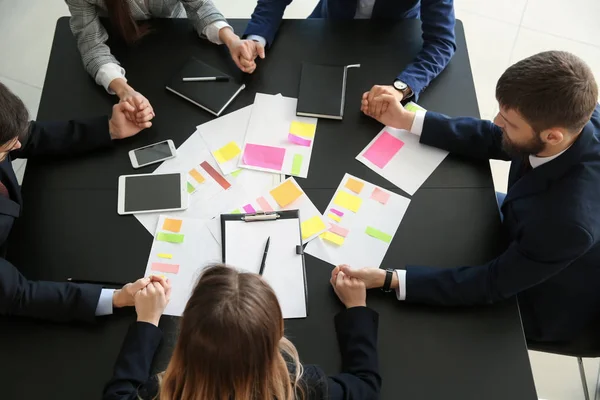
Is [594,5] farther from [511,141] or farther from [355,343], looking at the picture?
[355,343]

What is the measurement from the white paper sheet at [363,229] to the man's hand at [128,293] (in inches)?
16.6

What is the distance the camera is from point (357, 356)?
48.8 inches

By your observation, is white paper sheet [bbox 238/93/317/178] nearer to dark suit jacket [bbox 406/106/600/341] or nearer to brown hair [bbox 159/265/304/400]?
dark suit jacket [bbox 406/106/600/341]

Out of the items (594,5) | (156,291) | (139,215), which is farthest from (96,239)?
(594,5)

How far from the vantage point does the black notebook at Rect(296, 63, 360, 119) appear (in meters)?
1.65

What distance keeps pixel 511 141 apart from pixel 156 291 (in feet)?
3.17

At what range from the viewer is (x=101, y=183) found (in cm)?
154

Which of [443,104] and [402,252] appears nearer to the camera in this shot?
[402,252]

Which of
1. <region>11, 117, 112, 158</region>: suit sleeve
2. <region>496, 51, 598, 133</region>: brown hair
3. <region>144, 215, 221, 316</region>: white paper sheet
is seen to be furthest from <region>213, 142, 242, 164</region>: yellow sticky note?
<region>496, 51, 598, 133</region>: brown hair

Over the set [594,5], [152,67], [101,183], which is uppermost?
[594,5]

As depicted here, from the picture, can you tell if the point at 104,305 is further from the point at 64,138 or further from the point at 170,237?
the point at 64,138

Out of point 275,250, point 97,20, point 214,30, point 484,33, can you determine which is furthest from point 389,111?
point 484,33

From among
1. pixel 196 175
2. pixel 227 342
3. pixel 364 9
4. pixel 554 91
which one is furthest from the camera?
pixel 364 9

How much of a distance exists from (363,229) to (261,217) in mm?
278
